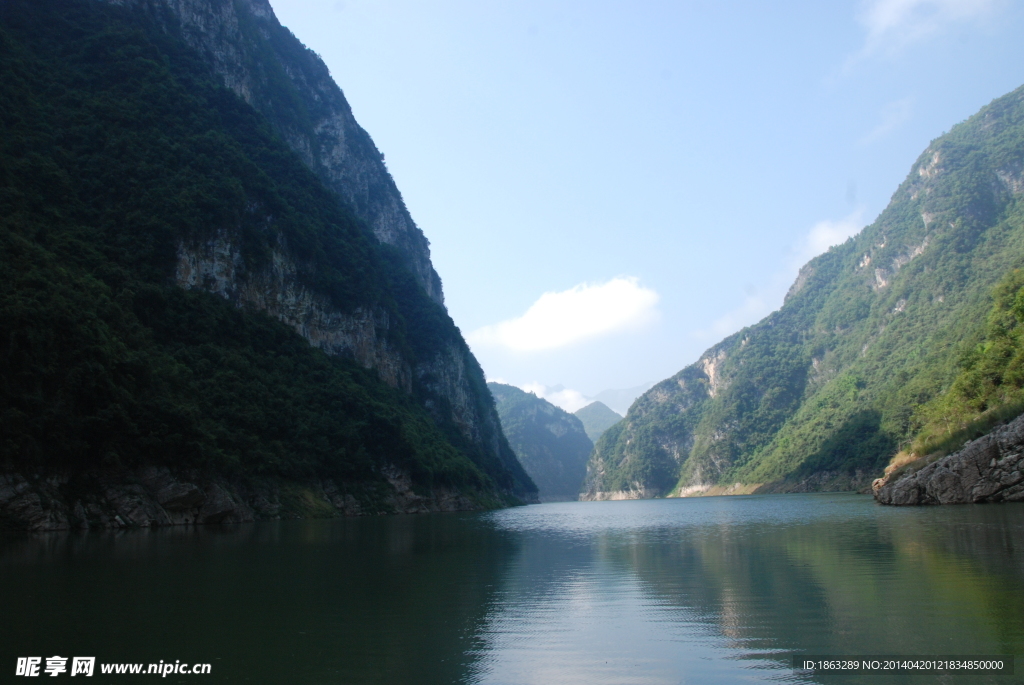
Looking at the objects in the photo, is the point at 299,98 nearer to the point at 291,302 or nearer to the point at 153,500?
the point at 291,302

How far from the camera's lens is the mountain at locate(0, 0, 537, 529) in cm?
4081

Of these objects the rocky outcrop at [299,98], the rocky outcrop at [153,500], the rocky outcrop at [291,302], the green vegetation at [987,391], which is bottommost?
the rocky outcrop at [153,500]

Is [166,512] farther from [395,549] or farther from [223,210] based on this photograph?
[223,210]

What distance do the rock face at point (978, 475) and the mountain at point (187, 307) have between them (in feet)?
158

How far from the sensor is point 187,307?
219ft

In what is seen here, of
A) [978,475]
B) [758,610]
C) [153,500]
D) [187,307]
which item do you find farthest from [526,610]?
[187,307]

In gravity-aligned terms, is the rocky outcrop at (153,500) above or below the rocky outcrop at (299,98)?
below

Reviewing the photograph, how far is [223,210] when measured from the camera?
75.8 metres

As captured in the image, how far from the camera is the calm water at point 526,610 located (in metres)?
9.77

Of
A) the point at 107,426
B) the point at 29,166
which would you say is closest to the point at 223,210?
the point at 29,166

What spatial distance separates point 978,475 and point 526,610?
1452 inches

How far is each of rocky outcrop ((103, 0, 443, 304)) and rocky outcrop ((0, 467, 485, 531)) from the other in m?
69.7

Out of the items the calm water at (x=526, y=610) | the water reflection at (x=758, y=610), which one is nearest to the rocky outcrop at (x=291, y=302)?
the calm water at (x=526, y=610)

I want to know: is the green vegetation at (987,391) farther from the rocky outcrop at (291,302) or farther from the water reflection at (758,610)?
the rocky outcrop at (291,302)
